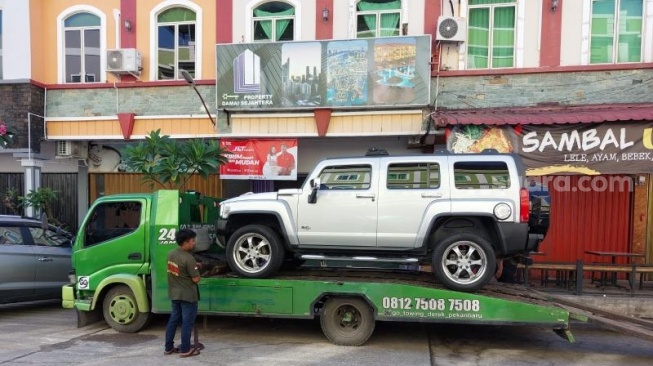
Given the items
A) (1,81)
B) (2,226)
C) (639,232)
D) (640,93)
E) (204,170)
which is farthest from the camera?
(1,81)

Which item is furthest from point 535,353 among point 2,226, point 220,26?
point 220,26

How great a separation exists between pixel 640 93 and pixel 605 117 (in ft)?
5.64

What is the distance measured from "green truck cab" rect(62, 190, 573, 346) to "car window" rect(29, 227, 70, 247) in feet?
6.09

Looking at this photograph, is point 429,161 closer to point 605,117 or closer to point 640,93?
point 605,117

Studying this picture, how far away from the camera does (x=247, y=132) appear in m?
10.4

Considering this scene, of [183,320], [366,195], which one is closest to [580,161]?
[366,195]

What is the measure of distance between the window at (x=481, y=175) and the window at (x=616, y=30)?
5.61 metres

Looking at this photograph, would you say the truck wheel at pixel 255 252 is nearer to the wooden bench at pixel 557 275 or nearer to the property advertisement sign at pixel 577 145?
the property advertisement sign at pixel 577 145

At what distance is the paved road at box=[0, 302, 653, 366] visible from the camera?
18.5ft

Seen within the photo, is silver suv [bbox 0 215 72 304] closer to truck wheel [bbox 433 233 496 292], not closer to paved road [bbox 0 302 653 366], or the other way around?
paved road [bbox 0 302 653 366]

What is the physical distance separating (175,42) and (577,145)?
357 inches

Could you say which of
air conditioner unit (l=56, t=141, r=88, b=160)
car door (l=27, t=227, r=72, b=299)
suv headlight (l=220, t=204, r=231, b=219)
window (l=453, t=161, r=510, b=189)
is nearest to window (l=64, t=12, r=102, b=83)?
air conditioner unit (l=56, t=141, r=88, b=160)

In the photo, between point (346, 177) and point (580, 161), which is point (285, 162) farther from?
point (580, 161)

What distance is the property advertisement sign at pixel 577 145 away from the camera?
316 inches
